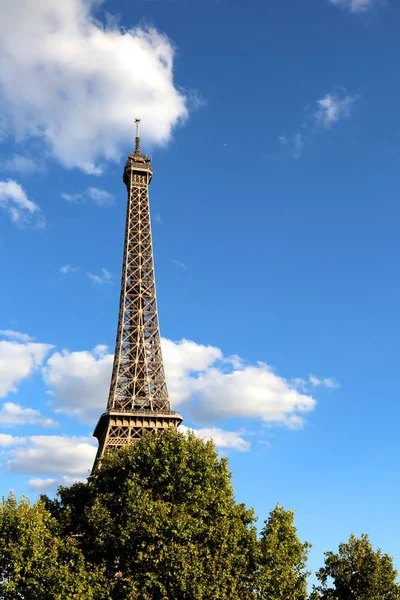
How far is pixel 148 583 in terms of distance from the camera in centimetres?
3466

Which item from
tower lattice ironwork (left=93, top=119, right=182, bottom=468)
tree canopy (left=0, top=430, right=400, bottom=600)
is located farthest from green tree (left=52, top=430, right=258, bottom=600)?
tower lattice ironwork (left=93, top=119, right=182, bottom=468)

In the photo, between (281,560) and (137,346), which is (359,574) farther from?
(137,346)

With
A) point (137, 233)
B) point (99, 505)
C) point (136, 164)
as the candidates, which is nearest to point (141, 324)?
point (137, 233)

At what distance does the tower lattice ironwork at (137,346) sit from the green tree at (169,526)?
76.5 feet

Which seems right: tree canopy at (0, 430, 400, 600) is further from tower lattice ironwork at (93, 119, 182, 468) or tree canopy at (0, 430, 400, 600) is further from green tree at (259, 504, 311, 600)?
tower lattice ironwork at (93, 119, 182, 468)

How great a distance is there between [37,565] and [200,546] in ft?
29.9

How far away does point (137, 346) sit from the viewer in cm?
7725

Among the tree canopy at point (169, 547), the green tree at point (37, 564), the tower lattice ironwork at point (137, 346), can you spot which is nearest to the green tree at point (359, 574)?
the tree canopy at point (169, 547)

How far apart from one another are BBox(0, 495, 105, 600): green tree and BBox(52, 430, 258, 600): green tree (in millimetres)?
1757

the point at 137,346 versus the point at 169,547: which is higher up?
the point at 137,346

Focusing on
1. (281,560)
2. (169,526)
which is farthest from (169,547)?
(281,560)

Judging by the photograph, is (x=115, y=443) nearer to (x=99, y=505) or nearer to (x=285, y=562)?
(x=99, y=505)

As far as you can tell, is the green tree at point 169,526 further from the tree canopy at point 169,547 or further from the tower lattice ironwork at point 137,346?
the tower lattice ironwork at point 137,346

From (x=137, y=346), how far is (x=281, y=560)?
4252cm
